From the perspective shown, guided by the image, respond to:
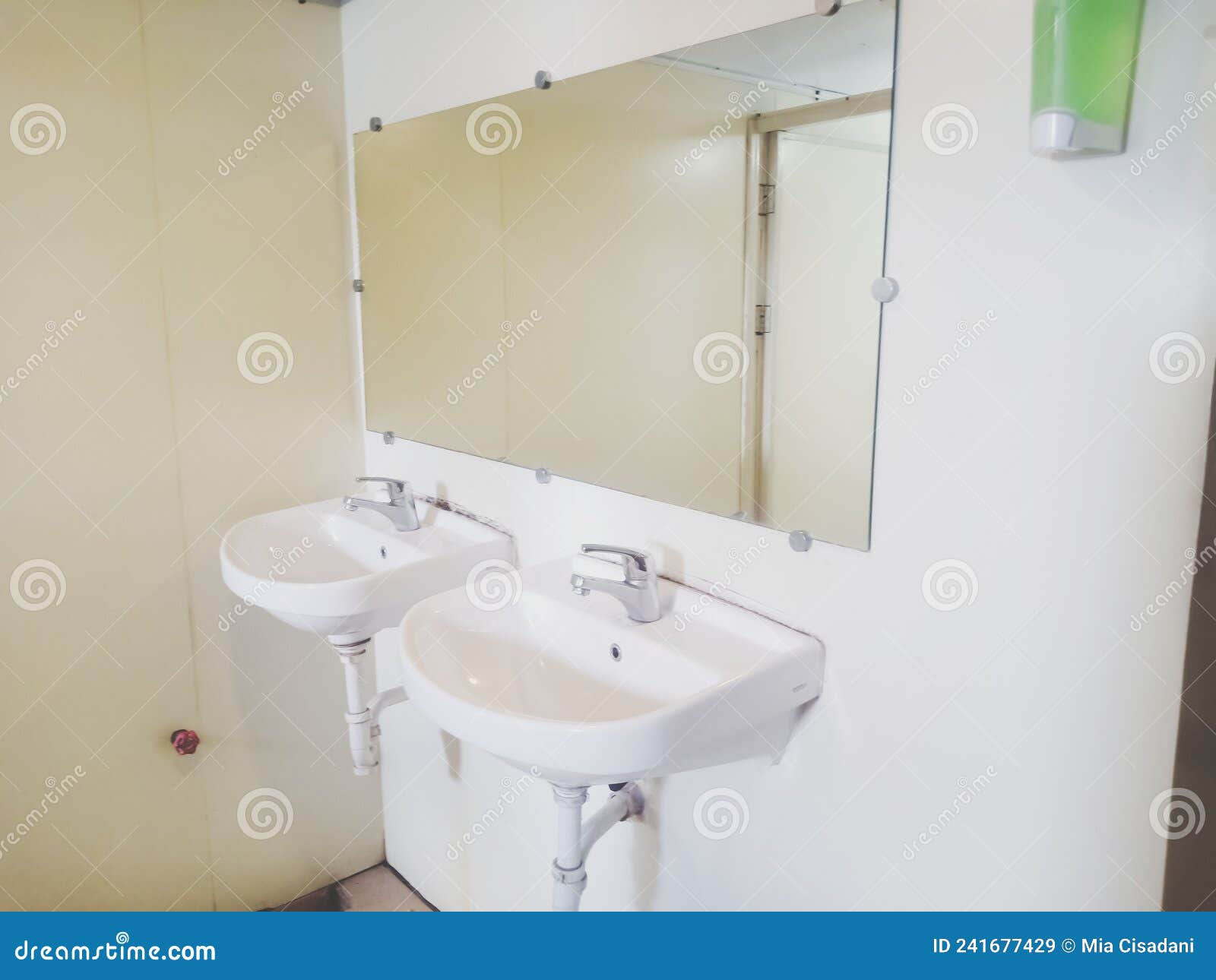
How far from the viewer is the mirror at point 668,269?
1149 mm

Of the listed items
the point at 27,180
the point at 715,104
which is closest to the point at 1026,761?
the point at 715,104

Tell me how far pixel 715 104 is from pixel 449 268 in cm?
73

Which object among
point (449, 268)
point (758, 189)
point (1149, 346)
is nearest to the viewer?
point (1149, 346)

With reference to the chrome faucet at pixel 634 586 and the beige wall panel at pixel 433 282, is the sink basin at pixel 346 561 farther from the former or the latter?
the chrome faucet at pixel 634 586

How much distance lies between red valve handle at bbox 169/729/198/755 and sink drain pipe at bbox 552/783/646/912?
103 cm

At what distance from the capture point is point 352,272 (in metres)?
2.13

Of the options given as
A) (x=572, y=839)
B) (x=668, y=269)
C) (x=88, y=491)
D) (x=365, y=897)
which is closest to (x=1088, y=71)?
(x=668, y=269)

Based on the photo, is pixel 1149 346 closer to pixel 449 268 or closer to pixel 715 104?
pixel 715 104

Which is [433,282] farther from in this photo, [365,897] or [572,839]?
[365,897]

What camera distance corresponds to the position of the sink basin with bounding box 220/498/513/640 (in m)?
1.60

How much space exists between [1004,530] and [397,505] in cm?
123

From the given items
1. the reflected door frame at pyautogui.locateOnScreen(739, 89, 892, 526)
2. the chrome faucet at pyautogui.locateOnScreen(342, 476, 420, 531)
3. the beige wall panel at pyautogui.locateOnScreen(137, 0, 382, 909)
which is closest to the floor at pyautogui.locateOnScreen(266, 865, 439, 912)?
the beige wall panel at pyautogui.locateOnScreen(137, 0, 382, 909)

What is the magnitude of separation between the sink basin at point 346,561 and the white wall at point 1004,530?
20.6 inches

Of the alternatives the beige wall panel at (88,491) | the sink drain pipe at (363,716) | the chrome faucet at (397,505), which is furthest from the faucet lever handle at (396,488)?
the beige wall panel at (88,491)
